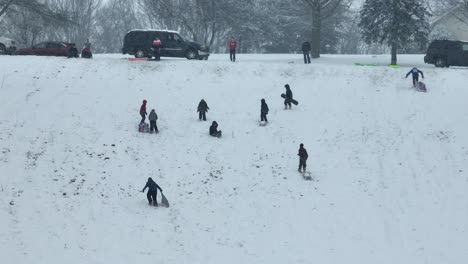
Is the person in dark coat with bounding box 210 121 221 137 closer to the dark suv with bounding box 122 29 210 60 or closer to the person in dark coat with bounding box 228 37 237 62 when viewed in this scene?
the dark suv with bounding box 122 29 210 60

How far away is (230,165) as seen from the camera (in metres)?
24.8

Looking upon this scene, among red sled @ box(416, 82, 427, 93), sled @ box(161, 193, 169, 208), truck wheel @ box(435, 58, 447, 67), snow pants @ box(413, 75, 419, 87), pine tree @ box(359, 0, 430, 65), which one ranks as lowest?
sled @ box(161, 193, 169, 208)

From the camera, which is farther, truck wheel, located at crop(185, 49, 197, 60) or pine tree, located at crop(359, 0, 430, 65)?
pine tree, located at crop(359, 0, 430, 65)

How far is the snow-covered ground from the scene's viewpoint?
19.2 m

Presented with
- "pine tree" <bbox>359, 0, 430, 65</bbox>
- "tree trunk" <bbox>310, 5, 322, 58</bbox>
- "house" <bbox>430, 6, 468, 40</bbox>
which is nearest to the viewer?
"pine tree" <bbox>359, 0, 430, 65</bbox>

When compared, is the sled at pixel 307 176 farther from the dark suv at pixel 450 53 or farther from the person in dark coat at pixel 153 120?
the dark suv at pixel 450 53

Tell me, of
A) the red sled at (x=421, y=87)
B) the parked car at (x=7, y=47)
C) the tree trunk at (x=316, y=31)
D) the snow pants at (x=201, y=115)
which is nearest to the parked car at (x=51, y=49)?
the parked car at (x=7, y=47)

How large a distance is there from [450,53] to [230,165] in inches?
756

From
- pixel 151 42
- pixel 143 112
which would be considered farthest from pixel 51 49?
pixel 143 112

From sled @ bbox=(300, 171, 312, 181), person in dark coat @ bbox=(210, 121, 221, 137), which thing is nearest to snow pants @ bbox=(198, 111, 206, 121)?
person in dark coat @ bbox=(210, 121, 221, 137)

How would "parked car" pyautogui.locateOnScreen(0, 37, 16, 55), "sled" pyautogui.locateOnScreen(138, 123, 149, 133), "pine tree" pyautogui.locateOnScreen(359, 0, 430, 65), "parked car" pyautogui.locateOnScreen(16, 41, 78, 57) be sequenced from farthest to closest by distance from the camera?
"parked car" pyautogui.locateOnScreen(0, 37, 16, 55) < "pine tree" pyautogui.locateOnScreen(359, 0, 430, 65) < "parked car" pyautogui.locateOnScreen(16, 41, 78, 57) < "sled" pyautogui.locateOnScreen(138, 123, 149, 133)

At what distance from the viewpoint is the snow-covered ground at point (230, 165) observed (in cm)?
1919

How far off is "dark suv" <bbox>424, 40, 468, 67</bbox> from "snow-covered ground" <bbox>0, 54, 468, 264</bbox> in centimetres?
266

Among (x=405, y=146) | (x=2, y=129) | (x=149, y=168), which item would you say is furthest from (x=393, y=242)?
(x=2, y=129)
